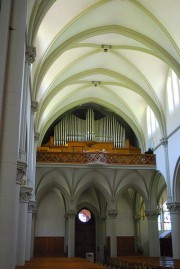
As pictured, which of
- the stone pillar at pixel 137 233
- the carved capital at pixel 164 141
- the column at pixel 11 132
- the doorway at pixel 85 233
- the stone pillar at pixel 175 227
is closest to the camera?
the column at pixel 11 132

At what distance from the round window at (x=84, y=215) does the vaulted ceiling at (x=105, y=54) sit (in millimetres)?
7512

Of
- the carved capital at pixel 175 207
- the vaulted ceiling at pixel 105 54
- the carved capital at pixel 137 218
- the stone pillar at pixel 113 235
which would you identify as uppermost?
the vaulted ceiling at pixel 105 54

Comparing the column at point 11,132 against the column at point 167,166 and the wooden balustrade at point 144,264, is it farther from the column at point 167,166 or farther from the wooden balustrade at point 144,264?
the column at point 167,166

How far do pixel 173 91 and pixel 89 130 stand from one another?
9323 mm

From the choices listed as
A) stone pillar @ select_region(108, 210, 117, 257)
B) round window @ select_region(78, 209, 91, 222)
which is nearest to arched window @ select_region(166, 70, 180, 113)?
stone pillar @ select_region(108, 210, 117, 257)

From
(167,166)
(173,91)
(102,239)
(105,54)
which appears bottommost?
(102,239)

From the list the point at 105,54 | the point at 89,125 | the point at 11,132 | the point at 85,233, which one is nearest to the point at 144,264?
the point at 11,132

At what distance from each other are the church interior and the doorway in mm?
81

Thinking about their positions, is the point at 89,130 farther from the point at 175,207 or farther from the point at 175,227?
the point at 175,227

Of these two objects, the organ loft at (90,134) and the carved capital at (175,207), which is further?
the organ loft at (90,134)

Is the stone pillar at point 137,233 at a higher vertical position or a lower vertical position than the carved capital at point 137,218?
lower

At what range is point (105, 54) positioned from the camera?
22266 millimetres

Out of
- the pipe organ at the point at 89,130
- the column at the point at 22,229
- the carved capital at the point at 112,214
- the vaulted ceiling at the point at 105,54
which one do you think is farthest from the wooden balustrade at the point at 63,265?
the pipe organ at the point at 89,130

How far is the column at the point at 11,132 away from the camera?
7684 mm
